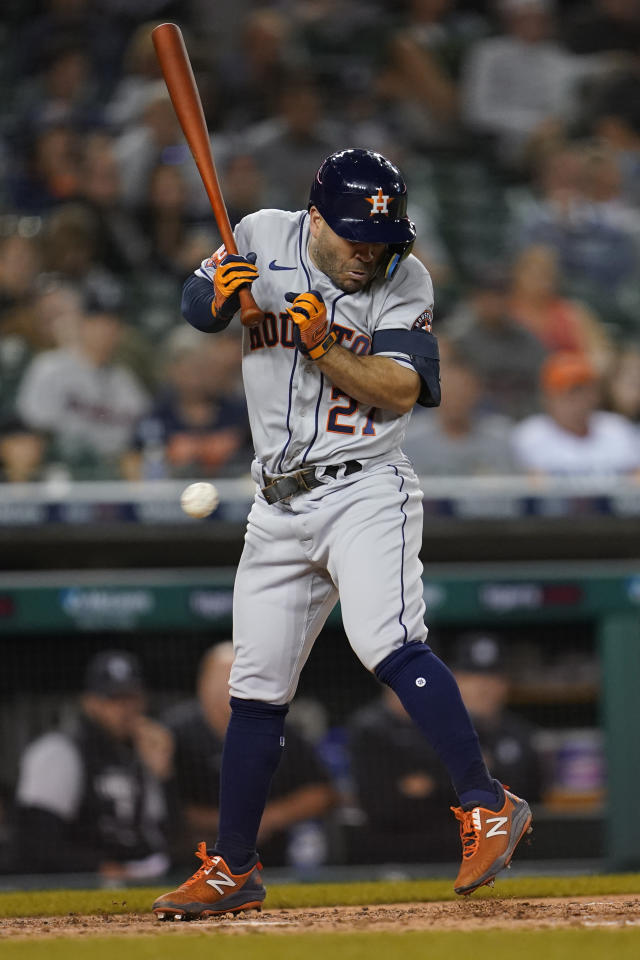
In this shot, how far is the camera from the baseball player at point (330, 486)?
288 cm

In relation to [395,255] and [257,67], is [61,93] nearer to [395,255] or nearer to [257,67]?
[257,67]

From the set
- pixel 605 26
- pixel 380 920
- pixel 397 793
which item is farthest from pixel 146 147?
pixel 380 920

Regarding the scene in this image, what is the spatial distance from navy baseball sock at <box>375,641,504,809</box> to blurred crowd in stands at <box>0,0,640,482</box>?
2.68m

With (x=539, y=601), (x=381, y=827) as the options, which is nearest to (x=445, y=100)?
(x=539, y=601)

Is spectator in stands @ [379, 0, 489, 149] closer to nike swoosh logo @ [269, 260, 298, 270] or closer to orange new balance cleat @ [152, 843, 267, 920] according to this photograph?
nike swoosh logo @ [269, 260, 298, 270]

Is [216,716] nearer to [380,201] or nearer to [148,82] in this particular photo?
[380,201]

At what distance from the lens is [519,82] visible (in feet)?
27.4

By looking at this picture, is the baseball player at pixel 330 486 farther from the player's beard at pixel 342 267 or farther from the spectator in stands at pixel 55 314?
the spectator in stands at pixel 55 314

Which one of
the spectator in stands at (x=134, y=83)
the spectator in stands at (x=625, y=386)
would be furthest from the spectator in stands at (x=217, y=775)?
the spectator in stands at (x=134, y=83)

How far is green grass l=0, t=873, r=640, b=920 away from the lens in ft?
11.3

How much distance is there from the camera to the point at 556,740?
516 centimetres

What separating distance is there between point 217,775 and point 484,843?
2.43 meters

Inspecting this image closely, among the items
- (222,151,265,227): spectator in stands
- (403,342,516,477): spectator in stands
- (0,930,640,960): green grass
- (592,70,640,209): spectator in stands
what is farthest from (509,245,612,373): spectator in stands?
(0,930,640,960): green grass

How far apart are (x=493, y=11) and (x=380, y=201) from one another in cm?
631
